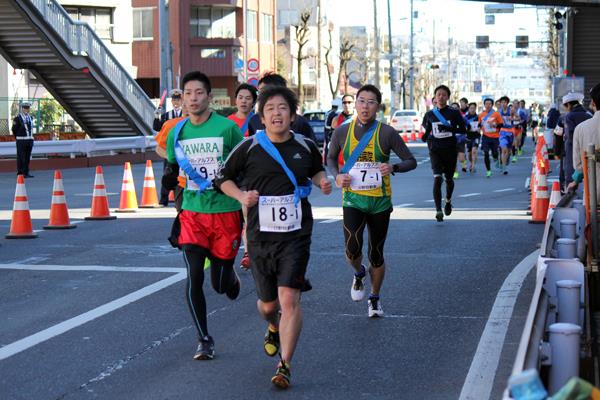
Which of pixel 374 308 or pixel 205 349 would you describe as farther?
pixel 374 308

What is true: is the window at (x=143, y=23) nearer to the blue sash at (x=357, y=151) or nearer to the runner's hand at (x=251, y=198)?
the blue sash at (x=357, y=151)

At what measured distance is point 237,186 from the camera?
7.66m

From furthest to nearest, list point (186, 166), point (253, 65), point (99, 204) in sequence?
point (253, 65), point (99, 204), point (186, 166)

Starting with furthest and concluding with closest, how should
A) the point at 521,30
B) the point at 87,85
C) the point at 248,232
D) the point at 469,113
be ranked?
the point at 521,30 → the point at 87,85 → the point at 469,113 → the point at 248,232

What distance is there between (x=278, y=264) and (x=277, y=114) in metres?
0.89

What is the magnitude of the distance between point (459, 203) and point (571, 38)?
30.5 m

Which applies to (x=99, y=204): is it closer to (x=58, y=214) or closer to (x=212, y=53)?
(x=58, y=214)

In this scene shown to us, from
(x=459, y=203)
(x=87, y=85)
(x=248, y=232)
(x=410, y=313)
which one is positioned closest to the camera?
(x=248, y=232)

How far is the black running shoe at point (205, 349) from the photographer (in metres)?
7.96

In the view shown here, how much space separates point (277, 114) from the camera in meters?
7.25

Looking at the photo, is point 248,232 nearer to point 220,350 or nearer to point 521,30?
point 220,350

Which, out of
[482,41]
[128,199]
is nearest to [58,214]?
[128,199]

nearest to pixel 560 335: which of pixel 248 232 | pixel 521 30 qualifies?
pixel 248 232

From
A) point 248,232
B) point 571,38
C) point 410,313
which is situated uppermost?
point 571,38
